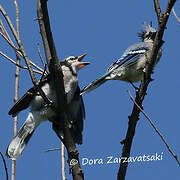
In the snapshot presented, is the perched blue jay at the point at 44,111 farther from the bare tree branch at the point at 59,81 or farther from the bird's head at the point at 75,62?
the bare tree branch at the point at 59,81

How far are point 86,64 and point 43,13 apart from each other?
221cm

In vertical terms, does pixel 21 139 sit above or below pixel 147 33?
below

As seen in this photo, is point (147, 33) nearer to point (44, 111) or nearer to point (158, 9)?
point (44, 111)

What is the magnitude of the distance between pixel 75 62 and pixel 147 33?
2.05 metres

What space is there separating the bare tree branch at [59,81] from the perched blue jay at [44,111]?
2.28 ft

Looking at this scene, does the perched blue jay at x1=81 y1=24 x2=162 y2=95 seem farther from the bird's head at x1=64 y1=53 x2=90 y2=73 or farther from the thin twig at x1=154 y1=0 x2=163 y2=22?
the thin twig at x1=154 y1=0 x2=163 y2=22

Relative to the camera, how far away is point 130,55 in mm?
6184

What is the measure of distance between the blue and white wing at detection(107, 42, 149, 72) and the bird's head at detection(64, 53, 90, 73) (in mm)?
620

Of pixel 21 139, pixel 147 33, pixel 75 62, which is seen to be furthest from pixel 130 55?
pixel 21 139

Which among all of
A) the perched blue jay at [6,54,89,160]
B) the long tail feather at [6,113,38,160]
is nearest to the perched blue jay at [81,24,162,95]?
the perched blue jay at [6,54,89,160]

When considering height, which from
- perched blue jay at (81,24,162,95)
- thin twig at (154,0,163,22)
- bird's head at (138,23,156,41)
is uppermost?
bird's head at (138,23,156,41)

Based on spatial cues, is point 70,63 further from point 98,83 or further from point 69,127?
point 69,127

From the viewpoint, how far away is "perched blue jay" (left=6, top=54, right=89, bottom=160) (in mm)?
4543

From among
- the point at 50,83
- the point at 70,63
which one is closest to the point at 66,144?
the point at 50,83
